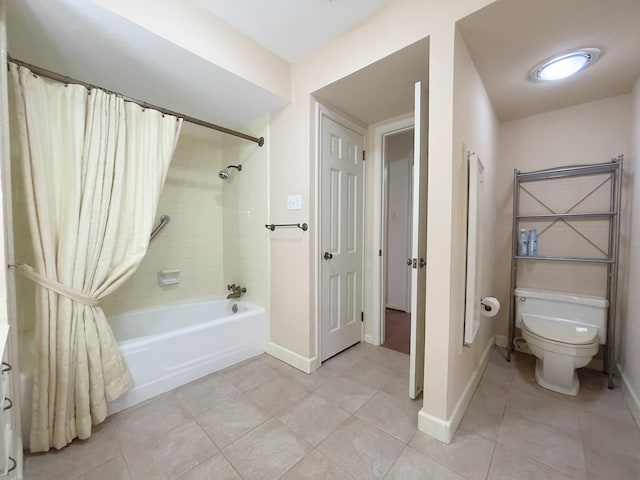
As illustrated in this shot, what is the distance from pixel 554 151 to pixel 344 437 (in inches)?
104

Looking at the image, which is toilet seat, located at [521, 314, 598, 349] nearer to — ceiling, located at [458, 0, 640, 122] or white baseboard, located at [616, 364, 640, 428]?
white baseboard, located at [616, 364, 640, 428]

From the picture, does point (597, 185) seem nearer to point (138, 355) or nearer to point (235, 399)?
point (235, 399)

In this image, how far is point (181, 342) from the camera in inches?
69.0

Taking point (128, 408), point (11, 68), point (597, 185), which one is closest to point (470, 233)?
point (597, 185)

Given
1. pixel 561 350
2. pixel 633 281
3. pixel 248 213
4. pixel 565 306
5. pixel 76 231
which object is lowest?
pixel 561 350

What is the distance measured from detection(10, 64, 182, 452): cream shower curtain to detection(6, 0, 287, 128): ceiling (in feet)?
0.84

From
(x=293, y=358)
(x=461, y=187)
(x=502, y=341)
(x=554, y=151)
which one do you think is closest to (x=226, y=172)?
(x=293, y=358)

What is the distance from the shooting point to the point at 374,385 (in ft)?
5.85

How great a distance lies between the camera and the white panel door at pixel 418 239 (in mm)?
1428

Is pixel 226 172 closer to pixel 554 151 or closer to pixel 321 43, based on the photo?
pixel 321 43

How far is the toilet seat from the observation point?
1603 mm

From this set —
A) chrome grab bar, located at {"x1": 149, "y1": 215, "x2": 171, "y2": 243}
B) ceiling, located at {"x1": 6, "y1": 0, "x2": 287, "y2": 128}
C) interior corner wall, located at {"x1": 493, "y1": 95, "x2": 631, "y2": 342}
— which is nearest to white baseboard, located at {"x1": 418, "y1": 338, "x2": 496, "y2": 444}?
interior corner wall, located at {"x1": 493, "y1": 95, "x2": 631, "y2": 342}

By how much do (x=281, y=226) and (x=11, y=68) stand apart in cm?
156

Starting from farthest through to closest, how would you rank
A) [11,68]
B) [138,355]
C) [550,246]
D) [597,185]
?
1. [550,246]
2. [597,185]
3. [138,355]
4. [11,68]
